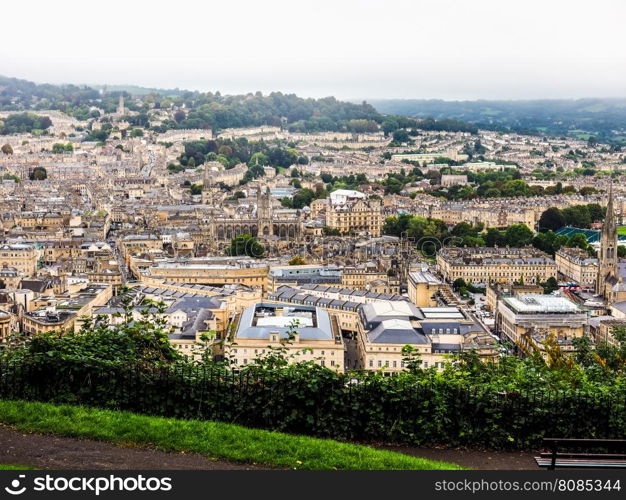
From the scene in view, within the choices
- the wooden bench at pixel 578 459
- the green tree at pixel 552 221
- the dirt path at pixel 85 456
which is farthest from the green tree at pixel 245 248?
the wooden bench at pixel 578 459

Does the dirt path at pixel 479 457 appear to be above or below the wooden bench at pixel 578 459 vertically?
below

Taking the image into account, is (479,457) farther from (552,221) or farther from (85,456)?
(552,221)

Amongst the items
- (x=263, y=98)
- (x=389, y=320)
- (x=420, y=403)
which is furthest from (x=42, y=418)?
(x=263, y=98)

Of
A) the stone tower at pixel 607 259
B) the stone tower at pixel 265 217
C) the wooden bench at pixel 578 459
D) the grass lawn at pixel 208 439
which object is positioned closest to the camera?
the wooden bench at pixel 578 459

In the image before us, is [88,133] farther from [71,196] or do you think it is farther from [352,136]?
[71,196]

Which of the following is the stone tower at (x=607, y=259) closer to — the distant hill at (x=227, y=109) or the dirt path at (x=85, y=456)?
the dirt path at (x=85, y=456)

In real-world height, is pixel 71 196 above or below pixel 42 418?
below

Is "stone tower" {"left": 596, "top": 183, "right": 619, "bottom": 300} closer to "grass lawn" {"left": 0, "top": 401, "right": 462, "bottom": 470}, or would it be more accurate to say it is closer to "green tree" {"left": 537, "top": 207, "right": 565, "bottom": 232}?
"green tree" {"left": 537, "top": 207, "right": 565, "bottom": 232}
